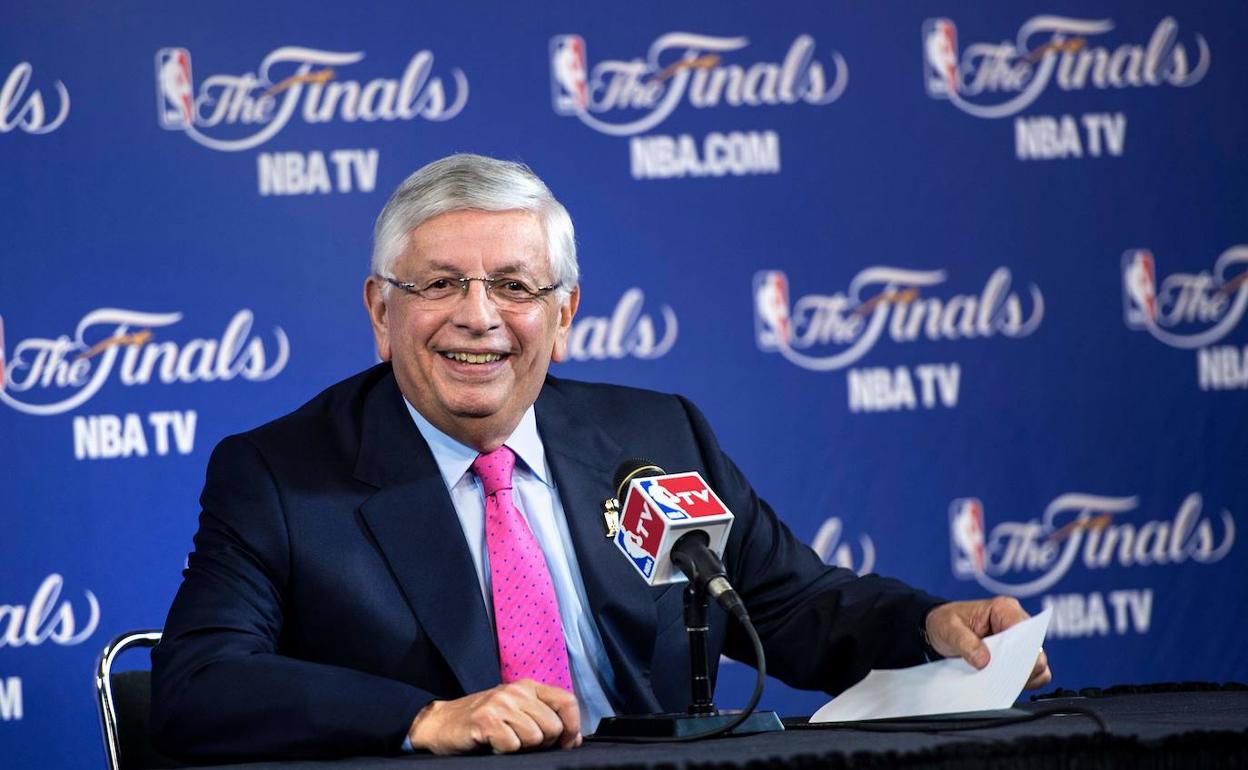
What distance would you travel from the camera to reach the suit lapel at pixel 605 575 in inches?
99.7

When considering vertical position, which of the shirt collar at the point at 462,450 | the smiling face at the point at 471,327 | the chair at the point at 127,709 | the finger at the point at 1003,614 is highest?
the smiling face at the point at 471,327

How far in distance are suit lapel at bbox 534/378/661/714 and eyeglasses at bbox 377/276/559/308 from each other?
252 mm

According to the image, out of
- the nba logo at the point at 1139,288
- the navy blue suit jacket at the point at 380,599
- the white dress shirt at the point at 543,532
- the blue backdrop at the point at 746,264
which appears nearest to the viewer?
the navy blue suit jacket at the point at 380,599

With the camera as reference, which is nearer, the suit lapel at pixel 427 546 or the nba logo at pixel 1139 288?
the suit lapel at pixel 427 546

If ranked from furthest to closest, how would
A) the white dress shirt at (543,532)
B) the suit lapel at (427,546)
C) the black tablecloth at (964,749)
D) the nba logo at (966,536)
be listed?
the nba logo at (966,536) < the white dress shirt at (543,532) < the suit lapel at (427,546) < the black tablecloth at (964,749)

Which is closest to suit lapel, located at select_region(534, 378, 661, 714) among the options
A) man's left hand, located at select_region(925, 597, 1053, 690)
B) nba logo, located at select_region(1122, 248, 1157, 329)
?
man's left hand, located at select_region(925, 597, 1053, 690)

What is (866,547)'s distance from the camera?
14.9ft

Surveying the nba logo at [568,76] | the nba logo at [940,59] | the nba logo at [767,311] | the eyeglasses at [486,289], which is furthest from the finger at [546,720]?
the nba logo at [940,59]

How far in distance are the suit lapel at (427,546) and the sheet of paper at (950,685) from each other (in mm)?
522

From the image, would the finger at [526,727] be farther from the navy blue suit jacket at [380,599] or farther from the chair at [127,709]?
the chair at [127,709]

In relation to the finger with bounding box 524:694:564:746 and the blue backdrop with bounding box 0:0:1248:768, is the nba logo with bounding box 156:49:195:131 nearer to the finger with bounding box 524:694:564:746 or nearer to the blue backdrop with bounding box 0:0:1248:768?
the blue backdrop with bounding box 0:0:1248:768

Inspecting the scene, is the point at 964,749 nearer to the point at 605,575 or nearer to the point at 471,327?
the point at 605,575

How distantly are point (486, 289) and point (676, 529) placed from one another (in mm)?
789

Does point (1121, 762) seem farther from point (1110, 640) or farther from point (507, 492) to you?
point (1110, 640)
